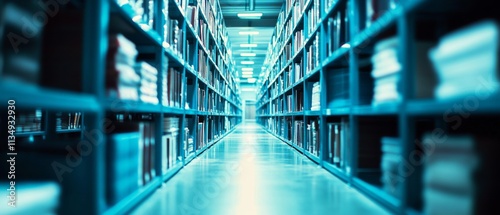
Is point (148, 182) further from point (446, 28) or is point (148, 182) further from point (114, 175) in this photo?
point (446, 28)

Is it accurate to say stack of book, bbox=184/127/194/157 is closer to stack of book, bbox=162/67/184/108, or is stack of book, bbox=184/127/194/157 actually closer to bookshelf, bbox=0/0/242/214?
stack of book, bbox=162/67/184/108

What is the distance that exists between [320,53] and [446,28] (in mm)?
1566

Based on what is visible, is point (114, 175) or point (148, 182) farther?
point (148, 182)

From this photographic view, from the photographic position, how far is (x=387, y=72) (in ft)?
5.30

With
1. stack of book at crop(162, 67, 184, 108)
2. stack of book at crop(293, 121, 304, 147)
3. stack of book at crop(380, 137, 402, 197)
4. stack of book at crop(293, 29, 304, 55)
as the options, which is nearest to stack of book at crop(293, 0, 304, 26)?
stack of book at crop(293, 29, 304, 55)

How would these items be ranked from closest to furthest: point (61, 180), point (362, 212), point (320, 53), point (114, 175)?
1. point (61, 180)
2. point (114, 175)
3. point (362, 212)
4. point (320, 53)

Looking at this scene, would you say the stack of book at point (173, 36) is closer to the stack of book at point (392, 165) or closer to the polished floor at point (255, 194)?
the polished floor at point (255, 194)

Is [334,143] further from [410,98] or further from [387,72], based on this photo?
[410,98]

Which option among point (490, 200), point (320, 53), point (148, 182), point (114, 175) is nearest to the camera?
point (490, 200)

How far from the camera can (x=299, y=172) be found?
273cm

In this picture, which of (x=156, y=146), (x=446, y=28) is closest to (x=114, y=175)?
(x=156, y=146)

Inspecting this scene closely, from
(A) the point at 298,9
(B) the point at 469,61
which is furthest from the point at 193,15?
(B) the point at 469,61

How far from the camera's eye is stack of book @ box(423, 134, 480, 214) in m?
0.99

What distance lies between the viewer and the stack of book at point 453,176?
3.24 feet
